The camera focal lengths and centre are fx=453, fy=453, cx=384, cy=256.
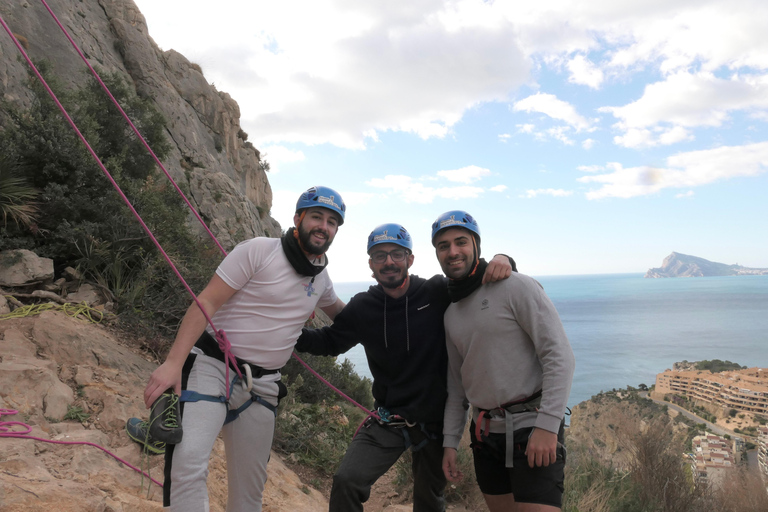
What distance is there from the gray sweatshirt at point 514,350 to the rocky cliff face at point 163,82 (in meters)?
10.5

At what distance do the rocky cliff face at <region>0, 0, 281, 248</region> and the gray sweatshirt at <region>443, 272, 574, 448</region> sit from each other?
34.3 feet

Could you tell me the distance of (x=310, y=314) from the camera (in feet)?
11.0

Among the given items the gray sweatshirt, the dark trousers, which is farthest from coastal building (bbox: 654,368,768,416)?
the gray sweatshirt

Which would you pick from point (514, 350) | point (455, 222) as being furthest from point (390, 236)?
point (514, 350)

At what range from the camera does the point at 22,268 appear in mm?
5582

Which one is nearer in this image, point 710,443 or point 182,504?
point 182,504

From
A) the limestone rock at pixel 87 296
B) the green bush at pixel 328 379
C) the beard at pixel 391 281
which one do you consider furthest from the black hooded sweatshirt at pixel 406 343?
the green bush at pixel 328 379

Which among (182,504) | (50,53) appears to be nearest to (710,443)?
(182,504)

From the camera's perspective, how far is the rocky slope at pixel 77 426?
2912mm

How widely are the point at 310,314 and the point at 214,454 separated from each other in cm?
254

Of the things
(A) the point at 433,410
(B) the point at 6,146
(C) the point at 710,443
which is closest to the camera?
(A) the point at 433,410

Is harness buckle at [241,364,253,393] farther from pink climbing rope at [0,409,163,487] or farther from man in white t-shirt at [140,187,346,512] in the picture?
pink climbing rope at [0,409,163,487]

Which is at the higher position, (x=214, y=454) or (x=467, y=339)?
(x=467, y=339)

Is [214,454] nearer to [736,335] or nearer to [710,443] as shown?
[710,443]
